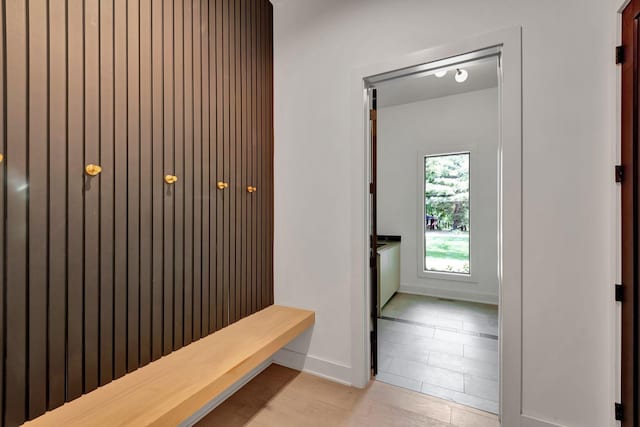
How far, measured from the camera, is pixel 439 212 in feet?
14.9

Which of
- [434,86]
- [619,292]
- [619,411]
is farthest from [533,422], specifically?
[434,86]

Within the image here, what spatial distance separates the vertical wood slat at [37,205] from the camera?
1.14 meters

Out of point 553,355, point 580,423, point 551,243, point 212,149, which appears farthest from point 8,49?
point 580,423

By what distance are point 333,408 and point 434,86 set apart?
157 inches

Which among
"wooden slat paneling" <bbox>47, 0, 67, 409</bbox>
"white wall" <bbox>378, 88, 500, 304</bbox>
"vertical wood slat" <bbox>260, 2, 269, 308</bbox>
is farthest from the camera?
"white wall" <bbox>378, 88, 500, 304</bbox>

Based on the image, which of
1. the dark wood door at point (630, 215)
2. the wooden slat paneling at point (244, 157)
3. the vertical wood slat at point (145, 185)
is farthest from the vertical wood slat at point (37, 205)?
the dark wood door at point (630, 215)

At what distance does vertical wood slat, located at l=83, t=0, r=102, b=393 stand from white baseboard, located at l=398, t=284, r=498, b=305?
417 centimetres

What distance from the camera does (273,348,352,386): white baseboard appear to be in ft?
7.36

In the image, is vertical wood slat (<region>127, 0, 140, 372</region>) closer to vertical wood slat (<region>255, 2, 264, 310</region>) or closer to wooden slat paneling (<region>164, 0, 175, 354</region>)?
wooden slat paneling (<region>164, 0, 175, 354</region>)

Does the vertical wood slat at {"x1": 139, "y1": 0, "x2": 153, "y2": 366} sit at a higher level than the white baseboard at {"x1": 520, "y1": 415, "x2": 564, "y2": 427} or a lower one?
higher

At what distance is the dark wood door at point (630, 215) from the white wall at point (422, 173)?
9.11 ft

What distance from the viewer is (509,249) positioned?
1739 mm

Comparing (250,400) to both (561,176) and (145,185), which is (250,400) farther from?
(561,176)

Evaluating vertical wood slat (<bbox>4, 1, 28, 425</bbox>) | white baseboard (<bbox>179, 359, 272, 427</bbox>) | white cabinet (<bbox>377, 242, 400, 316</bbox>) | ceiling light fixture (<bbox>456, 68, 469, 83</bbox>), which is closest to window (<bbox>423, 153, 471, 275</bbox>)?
white cabinet (<bbox>377, 242, 400, 316</bbox>)
